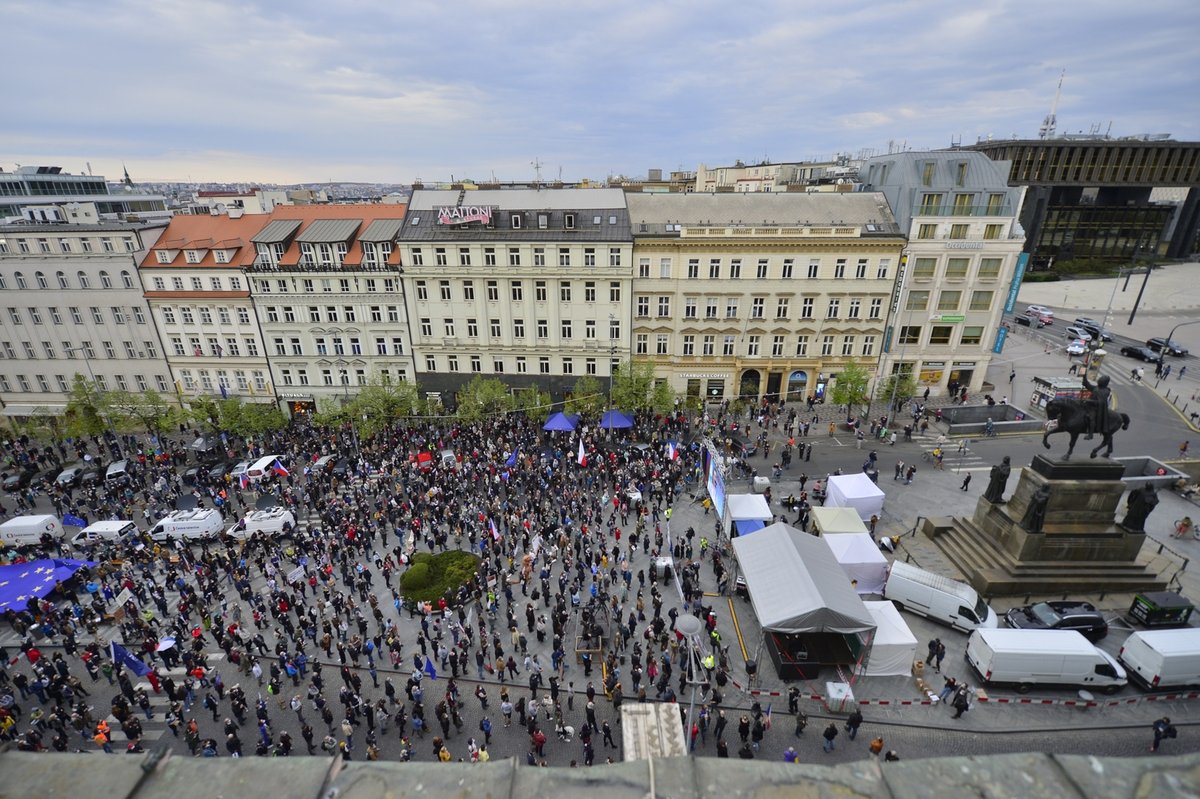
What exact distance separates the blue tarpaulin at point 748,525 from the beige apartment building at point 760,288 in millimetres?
20369

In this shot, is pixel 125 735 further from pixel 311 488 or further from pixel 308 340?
pixel 308 340

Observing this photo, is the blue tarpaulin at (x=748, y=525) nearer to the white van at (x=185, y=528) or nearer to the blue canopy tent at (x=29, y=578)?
the white van at (x=185, y=528)

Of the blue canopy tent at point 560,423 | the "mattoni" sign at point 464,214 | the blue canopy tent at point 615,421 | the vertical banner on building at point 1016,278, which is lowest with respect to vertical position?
the blue canopy tent at point 560,423

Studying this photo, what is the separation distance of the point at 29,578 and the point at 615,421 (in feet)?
104

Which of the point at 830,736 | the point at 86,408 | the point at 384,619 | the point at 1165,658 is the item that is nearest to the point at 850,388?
the point at 1165,658

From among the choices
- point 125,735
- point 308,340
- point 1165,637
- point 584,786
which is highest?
point 584,786

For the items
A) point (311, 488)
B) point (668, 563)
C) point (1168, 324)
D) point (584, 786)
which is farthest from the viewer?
point (1168, 324)

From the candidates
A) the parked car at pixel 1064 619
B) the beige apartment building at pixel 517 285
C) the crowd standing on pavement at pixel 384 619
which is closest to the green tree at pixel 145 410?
the crowd standing on pavement at pixel 384 619

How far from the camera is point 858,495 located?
1168 inches

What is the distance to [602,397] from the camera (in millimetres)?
45594

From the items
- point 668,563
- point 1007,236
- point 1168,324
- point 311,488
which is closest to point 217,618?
point 311,488

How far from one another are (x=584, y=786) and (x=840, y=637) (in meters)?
21.1

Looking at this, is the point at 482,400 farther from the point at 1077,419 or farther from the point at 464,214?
the point at 1077,419

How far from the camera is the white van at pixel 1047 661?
1927cm
